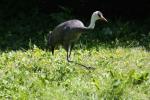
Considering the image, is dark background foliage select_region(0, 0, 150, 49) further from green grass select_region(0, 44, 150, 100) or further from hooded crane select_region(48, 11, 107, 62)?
hooded crane select_region(48, 11, 107, 62)

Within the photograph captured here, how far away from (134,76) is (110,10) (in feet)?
21.0

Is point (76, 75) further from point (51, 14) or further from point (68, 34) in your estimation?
point (51, 14)

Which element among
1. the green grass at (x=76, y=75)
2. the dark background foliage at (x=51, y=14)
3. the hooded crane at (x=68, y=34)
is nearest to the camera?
the green grass at (x=76, y=75)

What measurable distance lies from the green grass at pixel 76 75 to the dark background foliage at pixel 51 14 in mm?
2574

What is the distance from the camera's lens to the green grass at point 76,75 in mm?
8148

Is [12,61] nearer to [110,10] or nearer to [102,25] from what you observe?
[102,25]

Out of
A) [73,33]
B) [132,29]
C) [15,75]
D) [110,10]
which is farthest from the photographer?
[110,10]

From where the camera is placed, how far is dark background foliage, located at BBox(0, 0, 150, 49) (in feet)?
45.5

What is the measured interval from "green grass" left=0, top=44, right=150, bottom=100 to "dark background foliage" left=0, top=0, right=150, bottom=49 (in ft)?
8.45

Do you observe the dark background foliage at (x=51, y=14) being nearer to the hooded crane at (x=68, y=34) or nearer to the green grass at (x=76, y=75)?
the green grass at (x=76, y=75)

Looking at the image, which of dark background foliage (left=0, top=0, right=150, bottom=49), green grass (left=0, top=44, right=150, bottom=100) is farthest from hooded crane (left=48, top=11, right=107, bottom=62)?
dark background foliage (left=0, top=0, right=150, bottom=49)

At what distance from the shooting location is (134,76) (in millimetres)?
8742

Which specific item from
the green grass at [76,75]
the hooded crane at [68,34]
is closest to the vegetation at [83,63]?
the green grass at [76,75]

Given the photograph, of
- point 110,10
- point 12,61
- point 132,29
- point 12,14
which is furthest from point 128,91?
point 12,14
